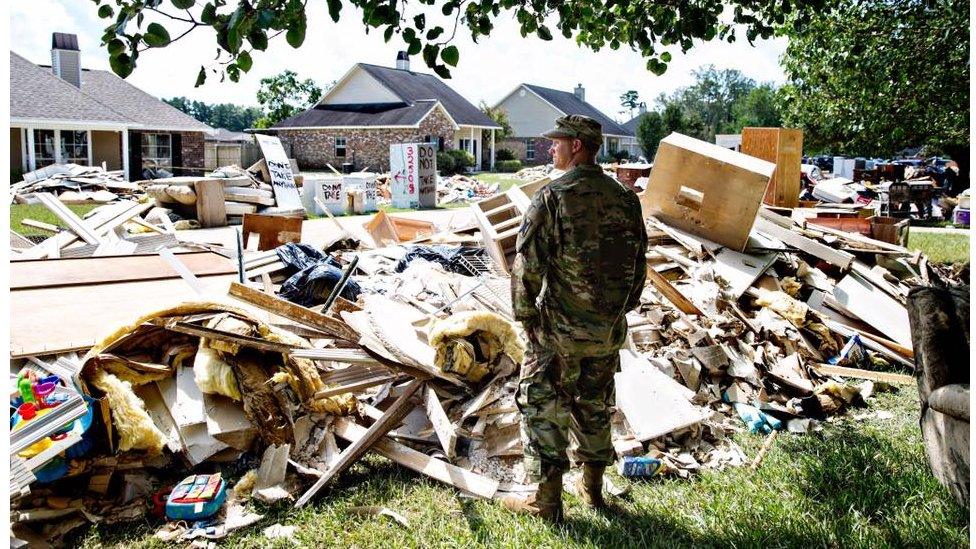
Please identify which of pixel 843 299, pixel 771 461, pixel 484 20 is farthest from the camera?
pixel 843 299

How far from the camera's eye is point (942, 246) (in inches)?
574

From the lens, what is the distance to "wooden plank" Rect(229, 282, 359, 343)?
5.20m

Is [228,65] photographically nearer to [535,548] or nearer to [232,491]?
[232,491]

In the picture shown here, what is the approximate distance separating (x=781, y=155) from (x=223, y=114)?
13740 cm

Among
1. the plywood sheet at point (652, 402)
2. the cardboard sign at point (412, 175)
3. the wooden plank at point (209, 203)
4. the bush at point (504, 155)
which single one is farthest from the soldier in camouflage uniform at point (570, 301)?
the bush at point (504, 155)

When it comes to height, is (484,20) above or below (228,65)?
above

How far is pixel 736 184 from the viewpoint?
7.91 meters

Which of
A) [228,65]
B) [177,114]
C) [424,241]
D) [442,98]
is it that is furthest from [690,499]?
[442,98]

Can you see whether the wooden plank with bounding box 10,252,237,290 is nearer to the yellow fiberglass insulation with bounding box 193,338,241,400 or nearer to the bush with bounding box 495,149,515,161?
the yellow fiberglass insulation with bounding box 193,338,241,400

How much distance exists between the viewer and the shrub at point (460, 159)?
41.4 m

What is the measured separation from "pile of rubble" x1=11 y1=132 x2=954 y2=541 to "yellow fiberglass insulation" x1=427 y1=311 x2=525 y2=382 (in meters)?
0.01

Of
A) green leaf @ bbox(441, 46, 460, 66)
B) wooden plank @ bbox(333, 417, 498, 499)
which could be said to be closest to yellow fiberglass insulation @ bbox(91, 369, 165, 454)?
wooden plank @ bbox(333, 417, 498, 499)

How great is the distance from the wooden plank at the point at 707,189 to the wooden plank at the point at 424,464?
493 cm

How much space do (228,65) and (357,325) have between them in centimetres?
215
